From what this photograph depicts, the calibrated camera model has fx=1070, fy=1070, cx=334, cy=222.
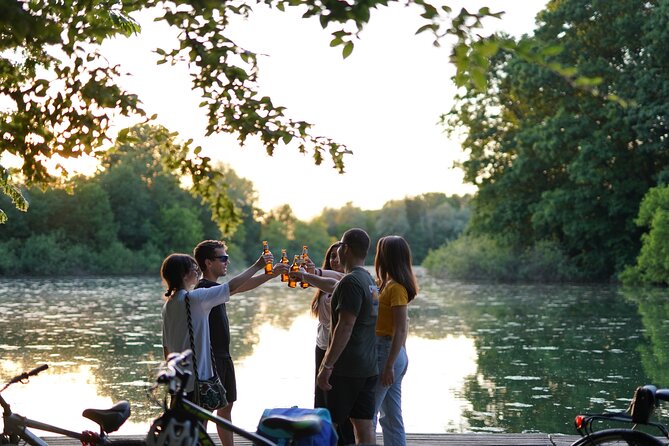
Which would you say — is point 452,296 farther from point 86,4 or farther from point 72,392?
point 86,4

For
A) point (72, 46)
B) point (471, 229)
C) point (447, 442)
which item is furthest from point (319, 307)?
point (471, 229)

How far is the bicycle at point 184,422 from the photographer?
12.6 feet

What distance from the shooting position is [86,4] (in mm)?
5398

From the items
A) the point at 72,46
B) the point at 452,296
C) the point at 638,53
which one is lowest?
the point at 452,296

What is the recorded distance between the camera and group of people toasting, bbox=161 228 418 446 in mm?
5430

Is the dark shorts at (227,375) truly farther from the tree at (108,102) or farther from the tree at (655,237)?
the tree at (655,237)

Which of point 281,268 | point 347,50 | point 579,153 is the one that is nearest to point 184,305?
point 281,268

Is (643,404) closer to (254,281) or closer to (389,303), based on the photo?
(389,303)

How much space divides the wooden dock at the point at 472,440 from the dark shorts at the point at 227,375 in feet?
3.51

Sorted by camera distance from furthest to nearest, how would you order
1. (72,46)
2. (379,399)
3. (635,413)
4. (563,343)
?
(563,343) < (379,399) < (72,46) < (635,413)

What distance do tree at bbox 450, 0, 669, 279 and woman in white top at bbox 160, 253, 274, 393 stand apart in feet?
113

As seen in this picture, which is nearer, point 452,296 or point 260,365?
point 260,365

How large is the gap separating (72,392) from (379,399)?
725 centimetres

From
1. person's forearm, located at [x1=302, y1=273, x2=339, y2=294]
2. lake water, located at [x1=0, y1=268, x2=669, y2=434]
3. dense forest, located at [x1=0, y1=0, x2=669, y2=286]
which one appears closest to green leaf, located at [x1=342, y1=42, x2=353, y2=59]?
lake water, located at [x1=0, y1=268, x2=669, y2=434]
